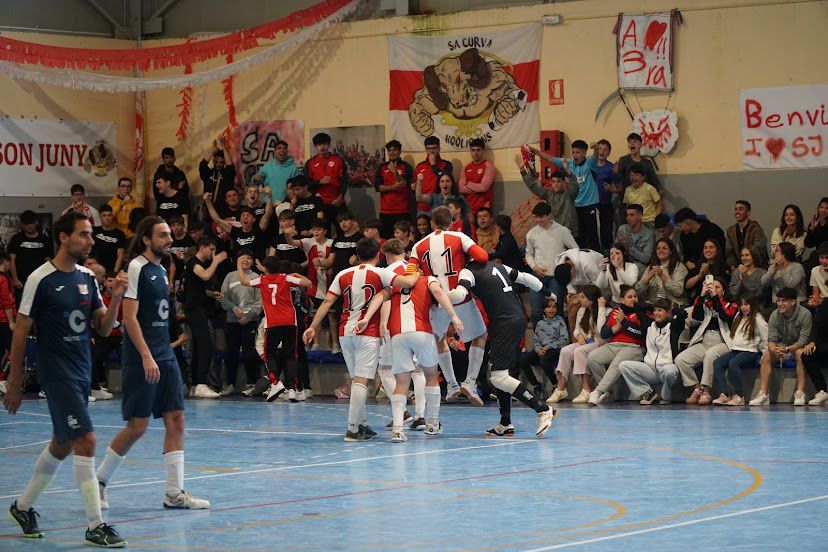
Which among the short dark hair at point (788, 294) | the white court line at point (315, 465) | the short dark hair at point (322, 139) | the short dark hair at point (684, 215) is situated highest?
the short dark hair at point (322, 139)

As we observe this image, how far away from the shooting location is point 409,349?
47.2ft

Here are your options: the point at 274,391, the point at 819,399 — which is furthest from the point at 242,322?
the point at 819,399

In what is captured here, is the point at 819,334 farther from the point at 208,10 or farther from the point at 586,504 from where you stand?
the point at 208,10

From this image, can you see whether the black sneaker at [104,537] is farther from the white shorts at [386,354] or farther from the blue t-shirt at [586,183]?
the blue t-shirt at [586,183]

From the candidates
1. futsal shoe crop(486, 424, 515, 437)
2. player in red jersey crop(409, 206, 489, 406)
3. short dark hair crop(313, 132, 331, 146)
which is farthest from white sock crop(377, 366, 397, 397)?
short dark hair crop(313, 132, 331, 146)

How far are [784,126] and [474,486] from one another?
42.3ft

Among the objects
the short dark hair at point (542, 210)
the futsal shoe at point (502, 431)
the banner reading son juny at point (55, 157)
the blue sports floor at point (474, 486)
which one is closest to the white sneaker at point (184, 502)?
the blue sports floor at point (474, 486)

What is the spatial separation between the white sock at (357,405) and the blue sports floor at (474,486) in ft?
0.93

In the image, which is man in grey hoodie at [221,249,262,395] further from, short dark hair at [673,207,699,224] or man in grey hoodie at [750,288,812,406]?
man in grey hoodie at [750,288,812,406]

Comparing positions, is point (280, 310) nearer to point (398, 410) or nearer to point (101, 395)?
point (101, 395)

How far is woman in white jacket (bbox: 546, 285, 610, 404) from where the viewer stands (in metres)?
19.3

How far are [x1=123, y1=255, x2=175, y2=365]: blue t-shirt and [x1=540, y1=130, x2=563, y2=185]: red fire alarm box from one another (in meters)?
13.9

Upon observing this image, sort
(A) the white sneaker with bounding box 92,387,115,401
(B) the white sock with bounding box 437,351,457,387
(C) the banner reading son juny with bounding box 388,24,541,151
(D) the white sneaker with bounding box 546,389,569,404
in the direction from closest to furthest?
(B) the white sock with bounding box 437,351,457,387 < (D) the white sneaker with bounding box 546,389,569,404 < (A) the white sneaker with bounding box 92,387,115,401 < (C) the banner reading son juny with bounding box 388,24,541,151

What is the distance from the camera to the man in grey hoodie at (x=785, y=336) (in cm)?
1808
